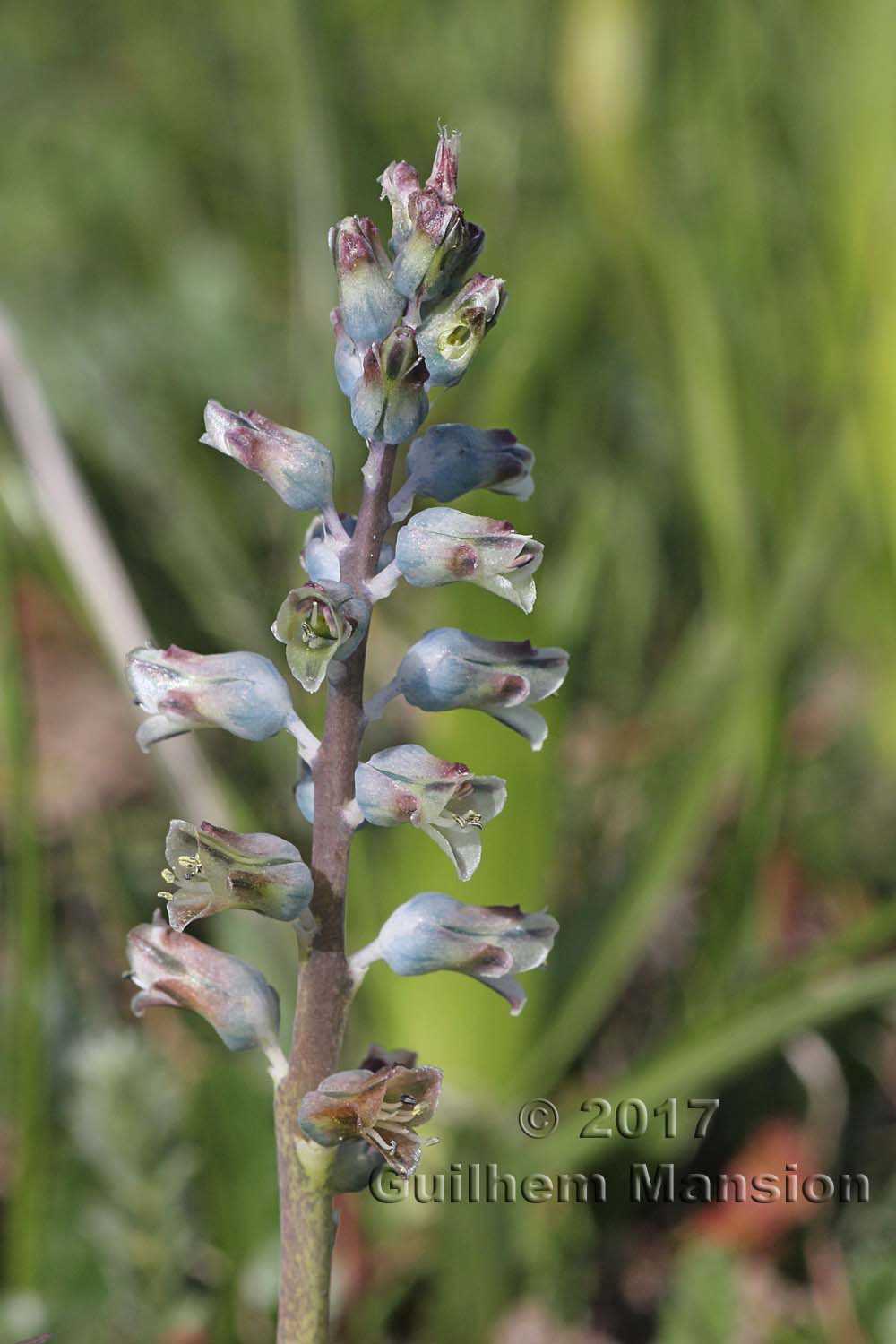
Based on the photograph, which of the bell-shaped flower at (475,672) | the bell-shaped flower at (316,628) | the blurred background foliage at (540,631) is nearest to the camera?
the bell-shaped flower at (316,628)

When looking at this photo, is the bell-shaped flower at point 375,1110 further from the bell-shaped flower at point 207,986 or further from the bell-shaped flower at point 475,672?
the bell-shaped flower at point 475,672

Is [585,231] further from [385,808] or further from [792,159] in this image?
[385,808]

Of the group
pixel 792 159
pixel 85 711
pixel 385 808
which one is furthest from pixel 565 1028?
pixel 792 159

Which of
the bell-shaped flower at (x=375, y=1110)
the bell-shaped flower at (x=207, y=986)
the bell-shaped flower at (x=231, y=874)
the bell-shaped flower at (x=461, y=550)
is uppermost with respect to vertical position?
the bell-shaped flower at (x=461, y=550)

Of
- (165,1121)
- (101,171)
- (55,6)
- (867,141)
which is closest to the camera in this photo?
(165,1121)

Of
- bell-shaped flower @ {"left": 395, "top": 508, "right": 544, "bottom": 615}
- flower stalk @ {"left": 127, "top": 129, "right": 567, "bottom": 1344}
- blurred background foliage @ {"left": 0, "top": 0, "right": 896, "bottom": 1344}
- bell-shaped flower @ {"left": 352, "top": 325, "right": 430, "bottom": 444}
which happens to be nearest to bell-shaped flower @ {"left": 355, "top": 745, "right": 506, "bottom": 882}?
flower stalk @ {"left": 127, "top": 129, "right": 567, "bottom": 1344}

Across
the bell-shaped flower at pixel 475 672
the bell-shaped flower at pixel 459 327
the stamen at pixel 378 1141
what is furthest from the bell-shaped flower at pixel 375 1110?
the bell-shaped flower at pixel 459 327
